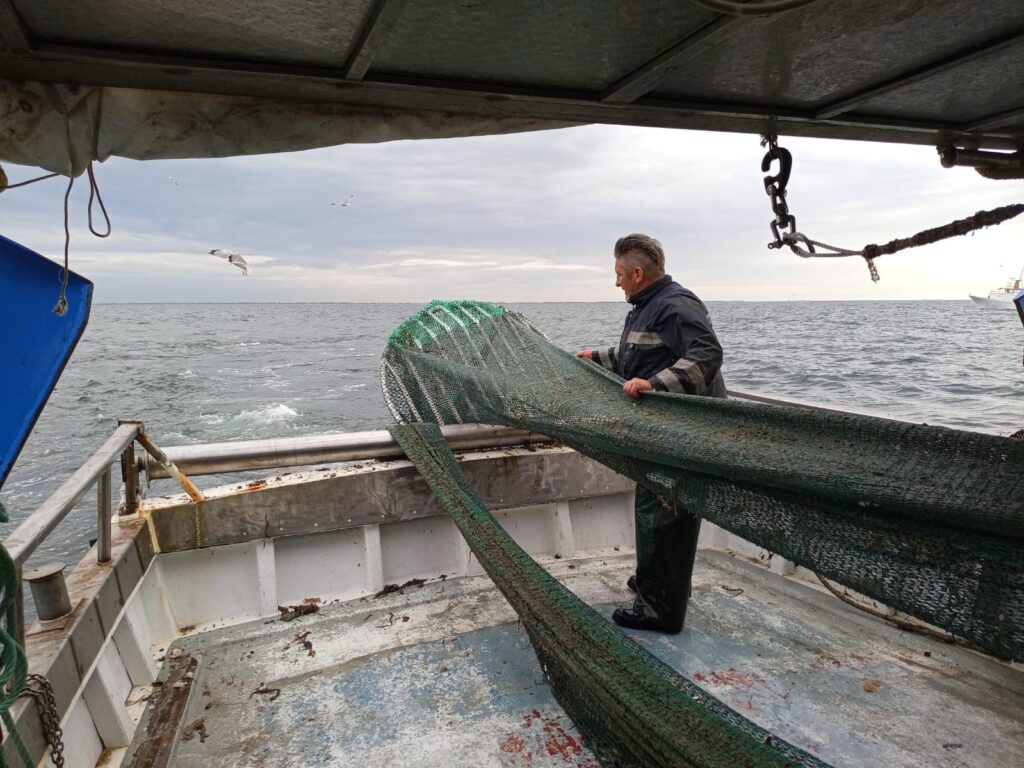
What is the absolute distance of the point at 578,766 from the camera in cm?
227

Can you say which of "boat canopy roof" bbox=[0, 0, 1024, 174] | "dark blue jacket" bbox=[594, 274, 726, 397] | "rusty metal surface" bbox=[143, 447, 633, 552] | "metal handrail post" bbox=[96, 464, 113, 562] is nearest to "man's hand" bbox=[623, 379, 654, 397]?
"dark blue jacket" bbox=[594, 274, 726, 397]

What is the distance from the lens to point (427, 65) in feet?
5.81

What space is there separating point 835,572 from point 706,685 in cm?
155

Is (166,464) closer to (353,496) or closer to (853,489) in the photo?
(353,496)

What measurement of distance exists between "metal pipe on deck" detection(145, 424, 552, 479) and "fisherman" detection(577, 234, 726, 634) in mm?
712

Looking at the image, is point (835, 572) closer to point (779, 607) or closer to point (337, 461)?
point (779, 607)

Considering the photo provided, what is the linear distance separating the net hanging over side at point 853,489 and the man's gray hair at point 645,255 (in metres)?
0.88

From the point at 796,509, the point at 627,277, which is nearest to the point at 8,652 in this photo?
the point at 796,509

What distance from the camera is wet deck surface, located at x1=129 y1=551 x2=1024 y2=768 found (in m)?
2.36

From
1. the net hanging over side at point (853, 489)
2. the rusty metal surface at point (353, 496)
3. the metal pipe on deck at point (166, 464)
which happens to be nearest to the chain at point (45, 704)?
the metal pipe on deck at point (166, 464)

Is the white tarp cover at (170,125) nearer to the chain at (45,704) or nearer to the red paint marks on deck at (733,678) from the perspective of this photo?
the chain at (45,704)

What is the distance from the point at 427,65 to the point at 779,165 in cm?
162

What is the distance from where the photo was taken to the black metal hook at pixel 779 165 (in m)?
2.55

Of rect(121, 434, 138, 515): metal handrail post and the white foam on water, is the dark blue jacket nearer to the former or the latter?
rect(121, 434, 138, 515): metal handrail post
